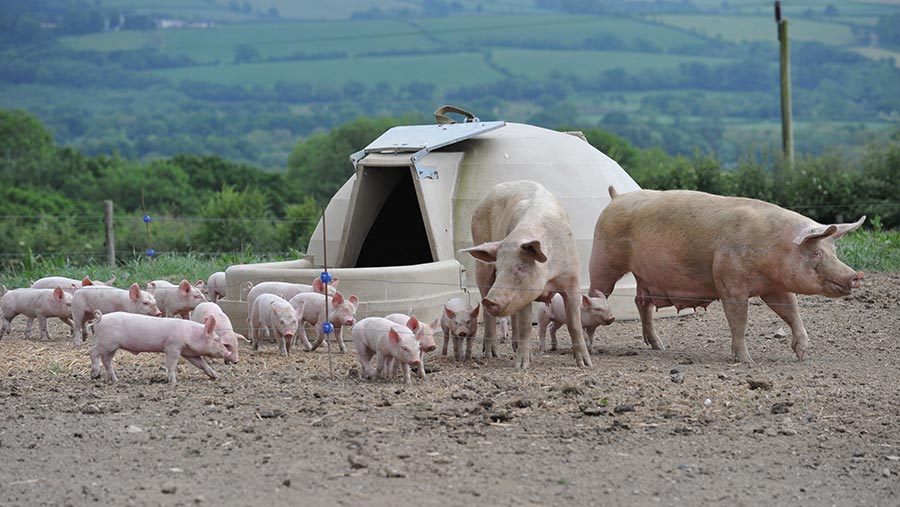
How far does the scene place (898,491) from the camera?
257 inches

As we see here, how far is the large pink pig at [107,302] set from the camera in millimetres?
10664

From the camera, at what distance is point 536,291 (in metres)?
9.39

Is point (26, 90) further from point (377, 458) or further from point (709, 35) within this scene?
point (377, 458)

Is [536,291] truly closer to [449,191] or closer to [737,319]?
[737,319]

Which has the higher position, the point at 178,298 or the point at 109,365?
the point at 178,298

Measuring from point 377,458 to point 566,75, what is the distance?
118422 mm

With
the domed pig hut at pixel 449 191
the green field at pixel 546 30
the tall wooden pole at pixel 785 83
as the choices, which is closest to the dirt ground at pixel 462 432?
the domed pig hut at pixel 449 191

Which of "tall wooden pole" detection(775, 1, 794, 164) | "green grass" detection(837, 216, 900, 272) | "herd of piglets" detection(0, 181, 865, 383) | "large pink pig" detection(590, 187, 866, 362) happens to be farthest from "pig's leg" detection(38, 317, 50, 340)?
"tall wooden pole" detection(775, 1, 794, 164)

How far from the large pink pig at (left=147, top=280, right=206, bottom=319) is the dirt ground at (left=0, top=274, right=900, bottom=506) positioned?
2.64 ft

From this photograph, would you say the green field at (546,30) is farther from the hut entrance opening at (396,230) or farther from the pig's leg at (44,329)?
the pig's leg at (44,329)

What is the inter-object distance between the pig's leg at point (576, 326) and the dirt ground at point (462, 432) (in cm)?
27

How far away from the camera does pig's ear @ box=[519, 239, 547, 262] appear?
9195mm

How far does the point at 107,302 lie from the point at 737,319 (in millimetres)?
5325

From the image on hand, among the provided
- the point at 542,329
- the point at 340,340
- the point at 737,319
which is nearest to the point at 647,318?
the point at 542,329
